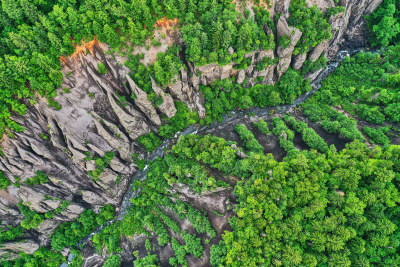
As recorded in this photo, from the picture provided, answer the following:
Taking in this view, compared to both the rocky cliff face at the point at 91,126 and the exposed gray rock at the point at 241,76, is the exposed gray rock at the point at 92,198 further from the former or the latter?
the exposed gray rock at the point at 241,76

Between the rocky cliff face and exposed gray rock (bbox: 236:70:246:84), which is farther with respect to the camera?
exposed gray rock (bbox: 236:70:246:84)

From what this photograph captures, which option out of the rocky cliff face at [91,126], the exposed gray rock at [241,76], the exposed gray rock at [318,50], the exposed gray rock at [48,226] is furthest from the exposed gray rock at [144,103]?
the exposed gray rock at [318,50]

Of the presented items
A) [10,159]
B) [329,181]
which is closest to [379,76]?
[329,181]

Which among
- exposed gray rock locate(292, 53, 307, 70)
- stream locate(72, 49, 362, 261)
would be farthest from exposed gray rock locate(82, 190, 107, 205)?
exposed gray rock locate(292, 53, 307, 70)

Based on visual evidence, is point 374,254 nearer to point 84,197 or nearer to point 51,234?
point 84,197

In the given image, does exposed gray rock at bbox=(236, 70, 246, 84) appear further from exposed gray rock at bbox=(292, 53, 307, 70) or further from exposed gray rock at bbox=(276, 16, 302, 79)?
exposed gray rock at bbox=(292, 53, 307, 70)

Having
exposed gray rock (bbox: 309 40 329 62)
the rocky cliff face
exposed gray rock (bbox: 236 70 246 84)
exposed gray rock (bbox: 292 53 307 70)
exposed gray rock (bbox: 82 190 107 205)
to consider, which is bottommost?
exposed gray rock (bbox: 82 190 107 205)
